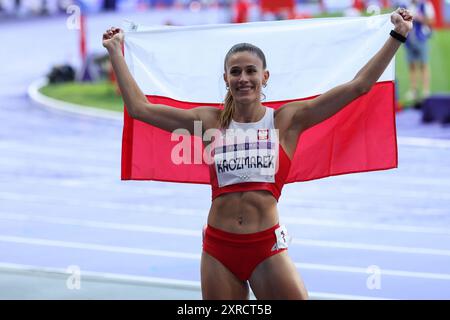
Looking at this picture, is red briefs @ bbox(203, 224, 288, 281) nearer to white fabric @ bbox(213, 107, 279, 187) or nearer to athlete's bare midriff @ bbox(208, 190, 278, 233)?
athlete's bare midriff @ bbox(208, 190, 278, 233)

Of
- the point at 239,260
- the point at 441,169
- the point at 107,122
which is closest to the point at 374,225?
the point at 441,169

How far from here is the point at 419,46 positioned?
20594 mm

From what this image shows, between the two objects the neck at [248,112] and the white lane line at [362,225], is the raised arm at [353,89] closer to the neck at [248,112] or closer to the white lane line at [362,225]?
the neck at [248,112]

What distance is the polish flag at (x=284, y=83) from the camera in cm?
683

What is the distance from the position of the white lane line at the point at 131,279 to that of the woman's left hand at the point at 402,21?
325 centimetres

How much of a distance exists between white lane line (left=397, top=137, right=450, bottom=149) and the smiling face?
1091 centimetres

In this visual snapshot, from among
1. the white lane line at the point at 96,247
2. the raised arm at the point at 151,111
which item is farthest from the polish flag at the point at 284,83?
the white lane line at the point at 96,247

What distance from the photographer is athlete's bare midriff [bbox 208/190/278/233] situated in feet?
19.2

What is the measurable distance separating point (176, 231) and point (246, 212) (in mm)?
5786

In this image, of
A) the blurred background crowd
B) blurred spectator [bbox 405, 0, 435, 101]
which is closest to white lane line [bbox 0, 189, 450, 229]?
the blurred background crowd

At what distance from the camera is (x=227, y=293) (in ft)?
19.1

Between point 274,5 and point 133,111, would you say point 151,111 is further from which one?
point 274,5

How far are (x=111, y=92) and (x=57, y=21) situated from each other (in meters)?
22.2
